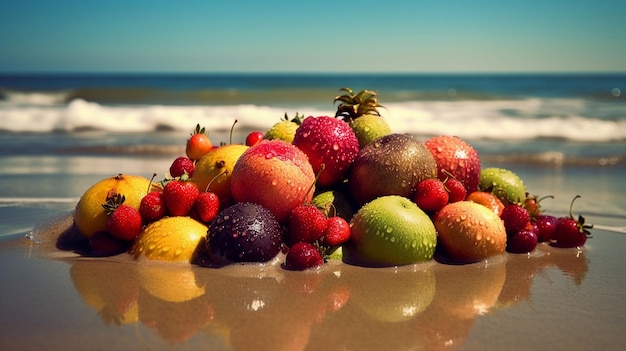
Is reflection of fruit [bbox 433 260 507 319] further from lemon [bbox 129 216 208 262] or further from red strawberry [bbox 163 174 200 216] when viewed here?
red strawberry [bbox 163 174 200 216]

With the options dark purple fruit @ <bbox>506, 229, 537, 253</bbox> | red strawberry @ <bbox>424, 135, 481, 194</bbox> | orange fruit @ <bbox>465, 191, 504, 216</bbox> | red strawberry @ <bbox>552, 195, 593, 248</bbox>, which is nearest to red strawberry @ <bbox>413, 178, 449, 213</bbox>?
red strawberry @ <bbox>424, 135, 481, 194</bbox>

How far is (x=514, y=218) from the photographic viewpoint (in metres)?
4.82

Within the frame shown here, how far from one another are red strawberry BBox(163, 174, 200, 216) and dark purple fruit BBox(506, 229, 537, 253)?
8.44ft

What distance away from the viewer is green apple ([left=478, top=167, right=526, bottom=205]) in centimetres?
527

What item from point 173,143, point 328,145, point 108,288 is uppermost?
point 328,145

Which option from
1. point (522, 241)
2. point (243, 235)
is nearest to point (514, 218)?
point (522, 241)

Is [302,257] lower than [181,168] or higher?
lower

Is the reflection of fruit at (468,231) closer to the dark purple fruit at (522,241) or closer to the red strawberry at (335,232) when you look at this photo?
the dark purple fruit at (522,241)

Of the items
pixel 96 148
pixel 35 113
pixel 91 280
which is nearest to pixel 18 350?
pixel 91 280

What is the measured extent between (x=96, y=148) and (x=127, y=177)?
27.4 feet

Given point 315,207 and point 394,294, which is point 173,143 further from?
point 394,294

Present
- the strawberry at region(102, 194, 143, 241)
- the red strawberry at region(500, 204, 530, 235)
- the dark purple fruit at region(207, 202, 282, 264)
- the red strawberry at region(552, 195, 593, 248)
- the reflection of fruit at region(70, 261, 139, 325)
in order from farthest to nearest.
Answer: the red strawberry at region(552, 195, 593, 248), the red strawberry at region(500, 204, 530, 235), the strawberry at region(102, 194, 143, 241), the dark purple fruit at region(207, 202, 282, 264), the reflection of fruit at region(70, 261, 139, 325)

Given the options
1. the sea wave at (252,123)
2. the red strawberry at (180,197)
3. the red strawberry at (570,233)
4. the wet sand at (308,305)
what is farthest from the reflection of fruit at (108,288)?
the sea wave at (252,123)

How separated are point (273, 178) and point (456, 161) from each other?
162 cm
